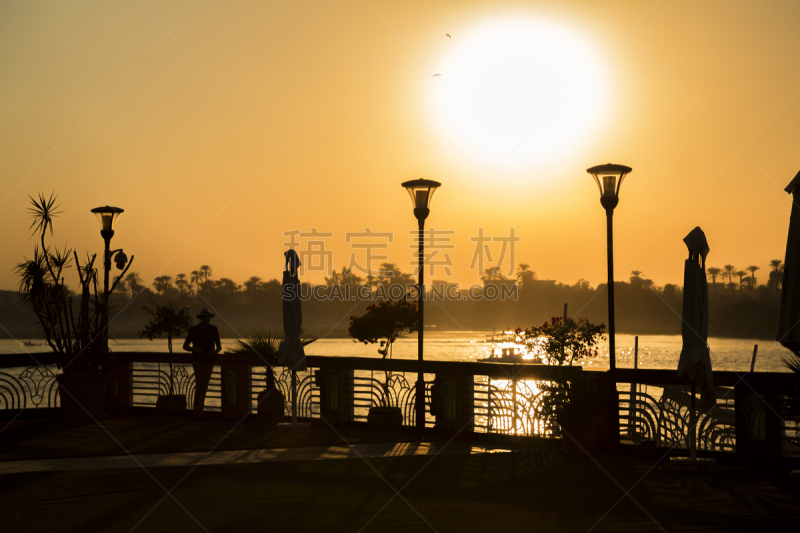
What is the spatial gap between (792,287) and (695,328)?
1.31 metres

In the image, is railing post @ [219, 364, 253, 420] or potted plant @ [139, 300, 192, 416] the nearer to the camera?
railing post @ [219, 364, 253, 420]

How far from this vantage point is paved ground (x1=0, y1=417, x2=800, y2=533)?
223 inches

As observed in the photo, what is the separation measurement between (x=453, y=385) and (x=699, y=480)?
4.27m

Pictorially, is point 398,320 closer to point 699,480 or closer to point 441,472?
point 441,472

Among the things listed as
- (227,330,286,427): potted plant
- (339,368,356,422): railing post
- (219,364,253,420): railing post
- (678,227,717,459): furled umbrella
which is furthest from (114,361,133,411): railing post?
(678,227,717,459): furled umbrella

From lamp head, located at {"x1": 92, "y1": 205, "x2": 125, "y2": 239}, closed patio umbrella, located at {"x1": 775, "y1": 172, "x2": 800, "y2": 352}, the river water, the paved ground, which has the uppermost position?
lamp head, located at {"x1": 92, "y1": 205, "x2": 125, "y2": 239}

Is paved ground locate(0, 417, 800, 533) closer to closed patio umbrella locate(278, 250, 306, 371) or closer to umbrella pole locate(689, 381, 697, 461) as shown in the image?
umbrella pole locate(689, 381, 697, 461)

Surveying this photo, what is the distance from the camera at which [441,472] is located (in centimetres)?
790

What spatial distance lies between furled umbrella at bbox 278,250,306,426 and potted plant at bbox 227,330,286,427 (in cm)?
77

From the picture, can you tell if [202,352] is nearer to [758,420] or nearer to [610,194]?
[610,194]

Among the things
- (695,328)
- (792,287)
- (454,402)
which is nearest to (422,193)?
(454,402)

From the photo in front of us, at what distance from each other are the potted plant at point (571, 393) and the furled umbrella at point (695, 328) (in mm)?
1238

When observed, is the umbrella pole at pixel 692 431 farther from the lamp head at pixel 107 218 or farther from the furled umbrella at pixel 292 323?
the lamp head at pixel 107 218

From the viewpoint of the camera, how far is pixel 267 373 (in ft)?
41.8
